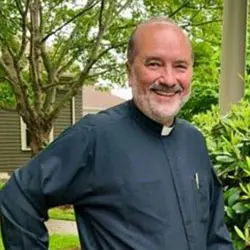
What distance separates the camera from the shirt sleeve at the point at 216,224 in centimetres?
175

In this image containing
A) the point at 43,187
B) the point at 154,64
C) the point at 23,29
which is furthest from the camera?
the point at 23,29

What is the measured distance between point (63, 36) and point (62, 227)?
3407 millimetres

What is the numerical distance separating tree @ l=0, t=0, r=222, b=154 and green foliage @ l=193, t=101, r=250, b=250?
5816 millimetres

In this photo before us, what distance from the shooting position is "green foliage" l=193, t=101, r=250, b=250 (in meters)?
2.00

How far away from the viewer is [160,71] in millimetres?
1583

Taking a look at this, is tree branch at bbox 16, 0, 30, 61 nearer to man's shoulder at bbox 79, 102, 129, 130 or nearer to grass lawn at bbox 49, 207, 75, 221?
grass lawn at bbox 49, 207, 75, 221

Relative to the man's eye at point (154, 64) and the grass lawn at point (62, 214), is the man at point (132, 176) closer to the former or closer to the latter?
the man's eye at point (154, 64)

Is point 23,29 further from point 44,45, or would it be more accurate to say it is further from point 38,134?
point 38,134

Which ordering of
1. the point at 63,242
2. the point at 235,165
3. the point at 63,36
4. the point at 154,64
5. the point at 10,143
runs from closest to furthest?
the point at 154,64
the point at 235,165
the point at 63,242
the point at 63,36
the point at 10,143

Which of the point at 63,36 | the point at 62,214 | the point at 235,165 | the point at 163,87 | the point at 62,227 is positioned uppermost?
the point at 63,36

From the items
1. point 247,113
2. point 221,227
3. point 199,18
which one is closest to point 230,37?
point 247,113

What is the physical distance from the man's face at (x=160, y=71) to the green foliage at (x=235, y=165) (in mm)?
533

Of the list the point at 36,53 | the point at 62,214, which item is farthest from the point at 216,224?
the point at 36,53

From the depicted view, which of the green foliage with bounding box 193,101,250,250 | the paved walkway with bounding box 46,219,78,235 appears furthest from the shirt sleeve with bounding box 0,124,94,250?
the paved walkway with bounding box 46,219,78,235
